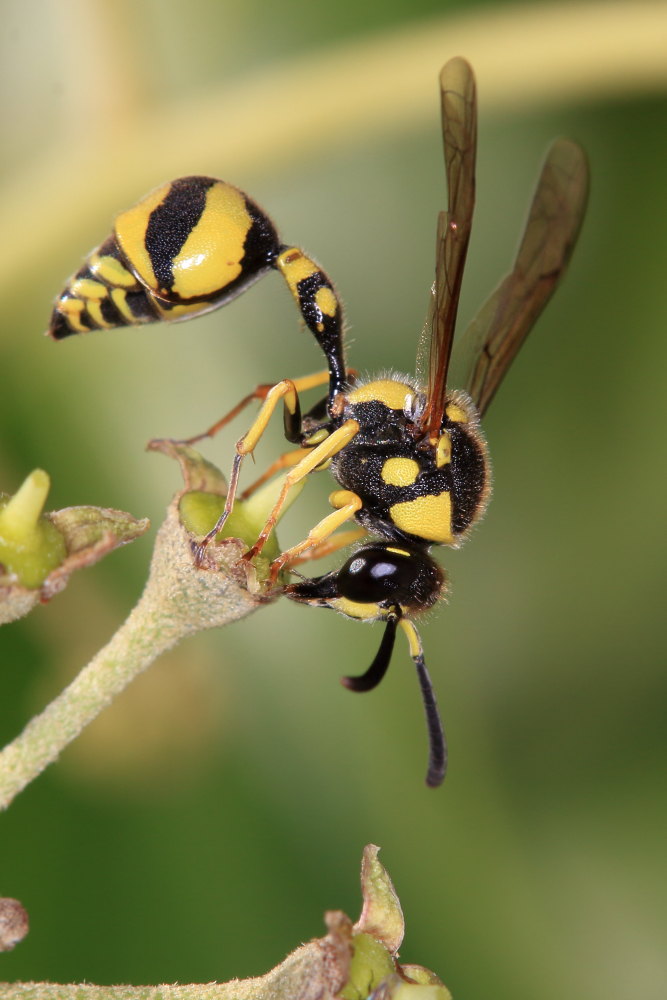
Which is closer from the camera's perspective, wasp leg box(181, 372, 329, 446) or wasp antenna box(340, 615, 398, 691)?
wasp antenna box(340, 615, 398, 691)

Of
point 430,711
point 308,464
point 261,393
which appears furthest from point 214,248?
point 430,711

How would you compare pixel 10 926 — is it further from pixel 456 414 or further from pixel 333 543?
pixel 456 414

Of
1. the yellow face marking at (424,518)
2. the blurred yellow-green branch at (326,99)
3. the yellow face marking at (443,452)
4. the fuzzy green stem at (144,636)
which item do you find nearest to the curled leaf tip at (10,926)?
the fuzzy green stem at (144,636)

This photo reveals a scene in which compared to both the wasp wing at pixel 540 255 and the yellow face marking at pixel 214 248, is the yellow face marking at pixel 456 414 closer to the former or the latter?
the wasp wing at pixel 540 255

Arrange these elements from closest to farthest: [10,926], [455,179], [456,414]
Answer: [10,926] < [455,179] < [456,414]

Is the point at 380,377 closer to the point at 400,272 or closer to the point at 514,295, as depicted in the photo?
the point at 514,295

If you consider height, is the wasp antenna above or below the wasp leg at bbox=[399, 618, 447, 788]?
above

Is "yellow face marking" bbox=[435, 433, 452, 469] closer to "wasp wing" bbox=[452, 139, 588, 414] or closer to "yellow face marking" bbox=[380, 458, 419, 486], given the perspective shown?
"yellow face marking" bbox=[380, 458, 419, 486]

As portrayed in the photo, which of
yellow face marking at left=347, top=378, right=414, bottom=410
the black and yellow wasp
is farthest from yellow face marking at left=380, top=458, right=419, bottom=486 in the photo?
yellow face marking at left=347, top=378, right=414, bottom=410
